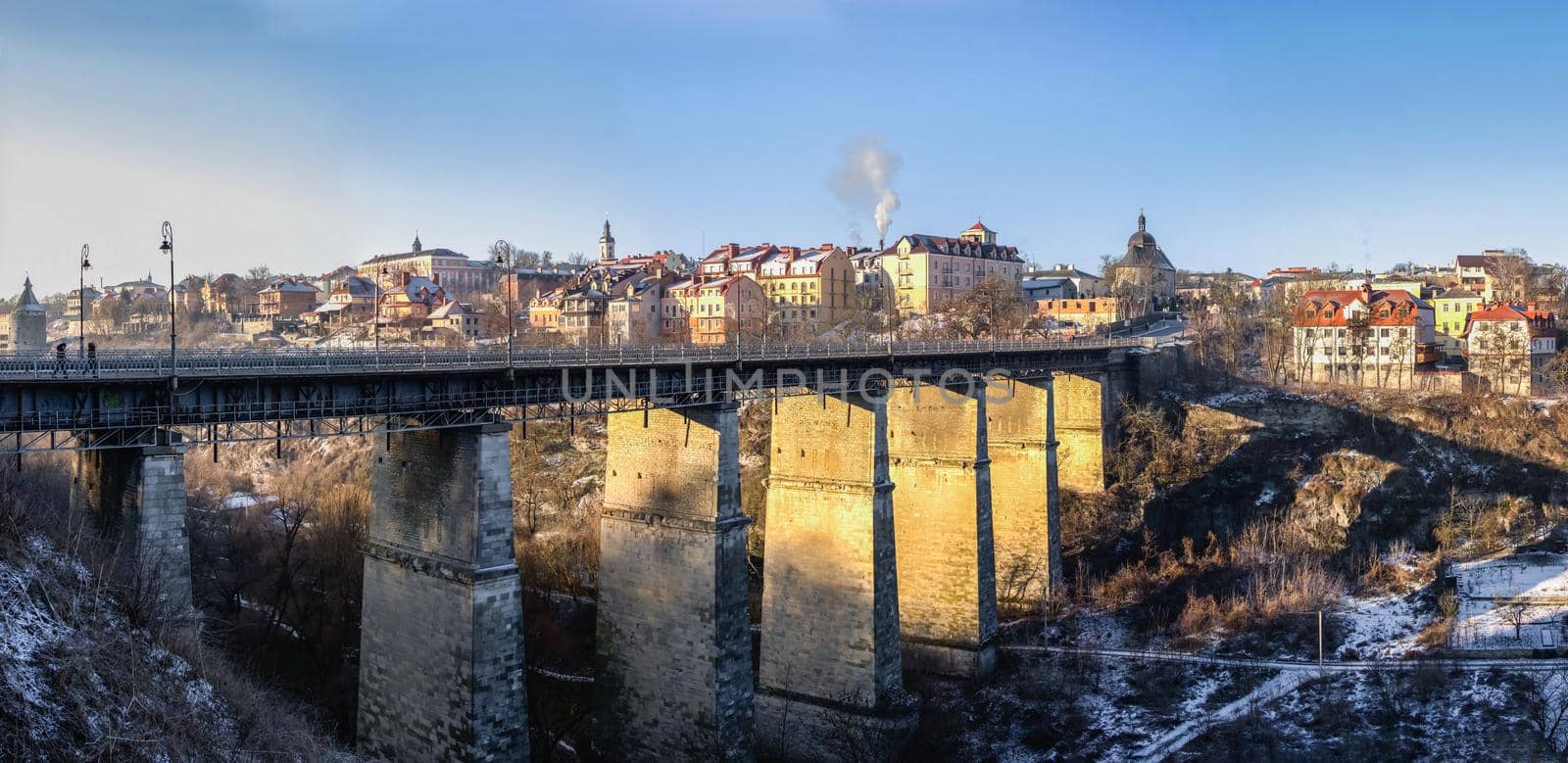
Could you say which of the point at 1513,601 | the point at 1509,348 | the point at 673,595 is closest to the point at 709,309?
the point at 1509,348

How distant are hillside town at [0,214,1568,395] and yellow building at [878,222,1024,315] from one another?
171mm

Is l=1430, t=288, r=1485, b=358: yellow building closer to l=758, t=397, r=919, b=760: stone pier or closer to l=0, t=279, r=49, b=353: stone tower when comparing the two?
l=758, t=397, r=919, b=760: stone pier

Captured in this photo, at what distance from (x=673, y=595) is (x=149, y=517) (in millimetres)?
12670

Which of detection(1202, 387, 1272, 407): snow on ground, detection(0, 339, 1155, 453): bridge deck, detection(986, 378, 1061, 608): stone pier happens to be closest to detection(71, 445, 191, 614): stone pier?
detection(0, 339, 1155, 453): bridge deck

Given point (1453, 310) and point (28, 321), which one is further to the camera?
point (1453, 310)

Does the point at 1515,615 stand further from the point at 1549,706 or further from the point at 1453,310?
the point at 1453,310

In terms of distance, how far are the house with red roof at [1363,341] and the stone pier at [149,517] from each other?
61399 millimetres

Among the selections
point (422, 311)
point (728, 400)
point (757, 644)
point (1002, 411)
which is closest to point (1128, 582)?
point (1002, 411)

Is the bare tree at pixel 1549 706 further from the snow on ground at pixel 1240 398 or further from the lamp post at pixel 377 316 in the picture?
the lamp post at pixel 377 316

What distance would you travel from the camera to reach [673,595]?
1138 inches

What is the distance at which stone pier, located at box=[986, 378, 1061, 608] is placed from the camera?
43.6 m

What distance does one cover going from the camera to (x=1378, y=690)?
109 feet

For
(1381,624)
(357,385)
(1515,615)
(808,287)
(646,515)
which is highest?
(808,287)

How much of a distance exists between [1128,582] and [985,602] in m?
9.36
